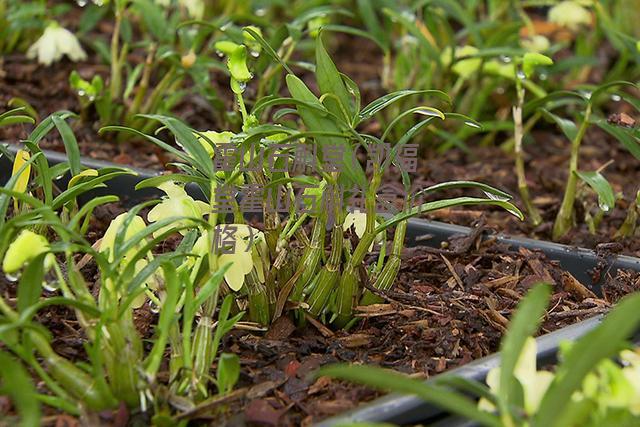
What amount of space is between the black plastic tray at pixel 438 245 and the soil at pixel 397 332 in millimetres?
38

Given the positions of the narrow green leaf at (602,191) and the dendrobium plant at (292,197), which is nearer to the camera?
the dendrobium plant at (292,197)

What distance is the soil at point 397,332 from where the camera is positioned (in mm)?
1019

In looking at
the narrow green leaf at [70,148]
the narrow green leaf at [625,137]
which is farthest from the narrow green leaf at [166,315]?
the narrow green leaf at [625,137]

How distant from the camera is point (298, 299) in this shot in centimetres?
119

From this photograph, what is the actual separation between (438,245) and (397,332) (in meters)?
0.37

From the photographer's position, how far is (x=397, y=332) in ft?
3.90

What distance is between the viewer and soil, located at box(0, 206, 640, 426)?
1.02m

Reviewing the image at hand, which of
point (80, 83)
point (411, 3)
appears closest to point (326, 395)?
point (80, 83)

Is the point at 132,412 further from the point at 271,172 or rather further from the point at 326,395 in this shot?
the point at 271,172

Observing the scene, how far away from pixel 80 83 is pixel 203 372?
35.3 inches

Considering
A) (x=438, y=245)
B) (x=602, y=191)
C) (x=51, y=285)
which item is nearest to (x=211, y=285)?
(x=51, y=285)

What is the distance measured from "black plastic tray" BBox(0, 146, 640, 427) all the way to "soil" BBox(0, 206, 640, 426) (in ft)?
0.12

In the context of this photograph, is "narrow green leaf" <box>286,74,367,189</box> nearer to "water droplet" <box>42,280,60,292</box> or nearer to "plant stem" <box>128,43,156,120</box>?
"water droplet" <box>42,280,60,292</box>

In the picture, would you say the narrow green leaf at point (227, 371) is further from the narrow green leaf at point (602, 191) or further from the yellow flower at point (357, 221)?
the narrow green leaf at point (602, 191)
